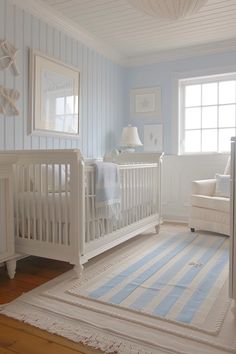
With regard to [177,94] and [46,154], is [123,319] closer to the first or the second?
[46,154]

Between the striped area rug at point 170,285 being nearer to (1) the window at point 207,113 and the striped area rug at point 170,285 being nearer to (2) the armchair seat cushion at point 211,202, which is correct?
(2) the armchair seat cushion at point 211,202

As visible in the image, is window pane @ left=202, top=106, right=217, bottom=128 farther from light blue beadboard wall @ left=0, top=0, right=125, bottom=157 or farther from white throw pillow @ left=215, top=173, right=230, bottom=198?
light blue beadboard wall @ left=0, top=0, right=125, bottom=157

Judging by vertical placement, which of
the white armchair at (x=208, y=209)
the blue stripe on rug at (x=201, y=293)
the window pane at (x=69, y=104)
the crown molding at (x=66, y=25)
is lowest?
the blue stripe on rug at (x=201, y=293)

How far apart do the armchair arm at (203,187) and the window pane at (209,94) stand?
1108mm

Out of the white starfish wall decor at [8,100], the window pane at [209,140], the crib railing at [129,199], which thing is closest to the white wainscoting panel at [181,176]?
the window pane at [209,140]

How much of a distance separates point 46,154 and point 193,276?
1246 mm

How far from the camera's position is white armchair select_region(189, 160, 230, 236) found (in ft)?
9.83

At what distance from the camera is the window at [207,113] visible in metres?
3.68

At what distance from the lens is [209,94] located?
12.5 feet

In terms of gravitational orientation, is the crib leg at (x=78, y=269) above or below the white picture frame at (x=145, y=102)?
below

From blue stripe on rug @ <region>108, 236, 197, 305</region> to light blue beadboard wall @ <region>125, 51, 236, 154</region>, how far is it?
1650 millimetres

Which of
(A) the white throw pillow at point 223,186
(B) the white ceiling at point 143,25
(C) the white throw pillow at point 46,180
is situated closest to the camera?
(C) the white throw pillow at point 46,180

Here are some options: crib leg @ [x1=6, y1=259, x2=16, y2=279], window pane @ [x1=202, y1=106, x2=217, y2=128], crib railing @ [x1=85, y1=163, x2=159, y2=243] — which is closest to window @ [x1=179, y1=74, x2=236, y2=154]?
window pane @ [x1=202, y1=106, x2=217, y2=128]

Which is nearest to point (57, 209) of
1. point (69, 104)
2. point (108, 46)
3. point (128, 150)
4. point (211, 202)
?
point (69, 104)
